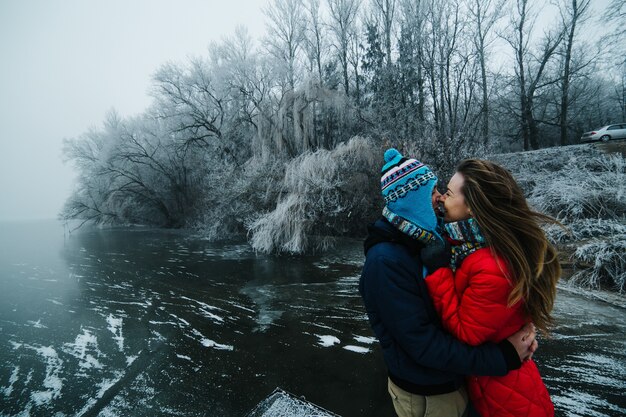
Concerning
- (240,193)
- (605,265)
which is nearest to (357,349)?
(605,265)

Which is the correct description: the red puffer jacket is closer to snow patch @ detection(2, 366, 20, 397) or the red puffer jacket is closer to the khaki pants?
the khaki pants

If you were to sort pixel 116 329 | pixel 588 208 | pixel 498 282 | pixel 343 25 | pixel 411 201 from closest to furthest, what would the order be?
pixel 498 282 < pixel 411 201 < pixel 116 329 < pixel 588 208 < pixel 343 25

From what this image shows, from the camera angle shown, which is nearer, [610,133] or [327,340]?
[327,340]

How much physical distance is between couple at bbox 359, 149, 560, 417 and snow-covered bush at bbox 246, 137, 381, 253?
8.55m

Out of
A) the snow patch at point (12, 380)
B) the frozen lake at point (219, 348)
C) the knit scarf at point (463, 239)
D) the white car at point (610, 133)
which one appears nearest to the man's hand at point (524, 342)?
the knit scarf at point (463, 239)

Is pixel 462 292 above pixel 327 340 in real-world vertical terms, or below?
above

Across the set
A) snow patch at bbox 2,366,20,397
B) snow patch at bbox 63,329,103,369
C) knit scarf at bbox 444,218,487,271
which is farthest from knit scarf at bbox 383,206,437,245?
snow patch at bbox 2,366,20,397

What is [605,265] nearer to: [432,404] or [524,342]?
[524,342]

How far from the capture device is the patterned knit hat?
1278 mm

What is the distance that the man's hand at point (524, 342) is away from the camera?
120cm

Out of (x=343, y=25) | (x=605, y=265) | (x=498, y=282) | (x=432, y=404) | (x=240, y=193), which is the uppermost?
(x=343, y=25)

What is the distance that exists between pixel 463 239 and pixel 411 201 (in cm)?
31

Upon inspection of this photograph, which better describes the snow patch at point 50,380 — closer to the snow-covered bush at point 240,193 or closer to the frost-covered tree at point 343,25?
the snow-covered bush at point 240,193

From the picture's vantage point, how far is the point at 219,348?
14.6 ft
